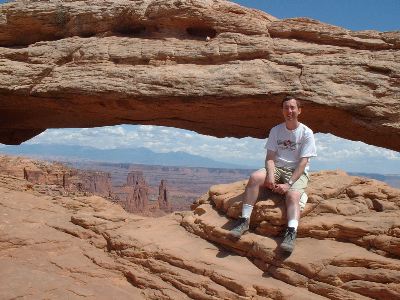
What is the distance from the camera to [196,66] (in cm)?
1489

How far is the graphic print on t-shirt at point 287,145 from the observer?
30.1 ft

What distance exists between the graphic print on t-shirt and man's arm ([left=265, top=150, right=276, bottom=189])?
24cm

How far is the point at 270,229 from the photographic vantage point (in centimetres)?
895

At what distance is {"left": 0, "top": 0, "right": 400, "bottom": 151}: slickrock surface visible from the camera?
13.9m

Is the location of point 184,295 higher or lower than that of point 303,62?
lower

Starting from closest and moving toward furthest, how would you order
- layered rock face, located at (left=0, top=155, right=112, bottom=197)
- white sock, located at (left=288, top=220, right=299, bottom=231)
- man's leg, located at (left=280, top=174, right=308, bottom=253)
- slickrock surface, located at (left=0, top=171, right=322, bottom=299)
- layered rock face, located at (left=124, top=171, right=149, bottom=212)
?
1. slickrock surface, located at (left=0, top=171, right=322, bottom=299)
2. man's leg, located at (left=280, top=174, right=308, bottom=253)
3. white sock, located at (left=288, top=220, right=299, bottom=231)
4. layered rock face, located at (left=0, top=155, right=112, bottom=197)
5. layered rock face, located at (left=124, top=171, right=149, bottom=212)

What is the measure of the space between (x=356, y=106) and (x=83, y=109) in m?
10.4

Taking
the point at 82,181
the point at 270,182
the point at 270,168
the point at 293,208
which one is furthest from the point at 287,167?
the point at 82,181

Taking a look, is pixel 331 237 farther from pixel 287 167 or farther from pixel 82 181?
pixel 82 181

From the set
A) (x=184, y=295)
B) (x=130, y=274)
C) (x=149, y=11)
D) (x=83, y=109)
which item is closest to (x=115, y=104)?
(x=83, y=109)

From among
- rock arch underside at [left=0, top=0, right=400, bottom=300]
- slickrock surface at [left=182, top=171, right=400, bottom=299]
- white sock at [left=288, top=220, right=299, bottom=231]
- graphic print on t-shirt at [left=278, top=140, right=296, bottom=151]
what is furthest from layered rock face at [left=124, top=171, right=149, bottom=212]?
white sock at [left=288, top=220, right=299, bottom=231]

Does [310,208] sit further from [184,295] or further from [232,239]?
[184,295]

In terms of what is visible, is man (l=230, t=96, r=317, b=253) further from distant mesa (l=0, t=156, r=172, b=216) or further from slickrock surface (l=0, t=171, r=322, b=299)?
distant mesa (l=0, t=156, r=172, b=216)

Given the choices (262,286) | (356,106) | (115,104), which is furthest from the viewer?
(115,104)
